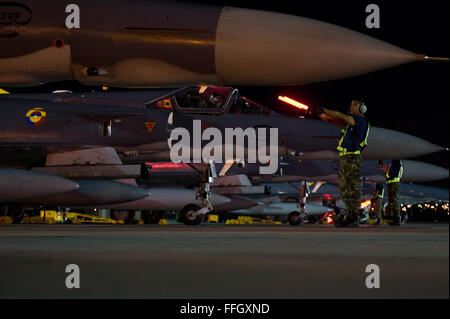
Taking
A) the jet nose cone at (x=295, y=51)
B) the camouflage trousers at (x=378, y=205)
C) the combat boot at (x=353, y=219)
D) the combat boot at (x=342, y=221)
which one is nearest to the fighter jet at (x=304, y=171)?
the camouflage trousers at (x=378, y=205)

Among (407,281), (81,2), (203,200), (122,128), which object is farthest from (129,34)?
(122,128)

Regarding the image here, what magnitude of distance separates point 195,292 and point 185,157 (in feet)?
36.5

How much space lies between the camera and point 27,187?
10.3 m

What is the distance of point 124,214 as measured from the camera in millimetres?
18203

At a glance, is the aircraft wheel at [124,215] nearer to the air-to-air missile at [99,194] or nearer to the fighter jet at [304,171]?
the fighter jet at [304,171]

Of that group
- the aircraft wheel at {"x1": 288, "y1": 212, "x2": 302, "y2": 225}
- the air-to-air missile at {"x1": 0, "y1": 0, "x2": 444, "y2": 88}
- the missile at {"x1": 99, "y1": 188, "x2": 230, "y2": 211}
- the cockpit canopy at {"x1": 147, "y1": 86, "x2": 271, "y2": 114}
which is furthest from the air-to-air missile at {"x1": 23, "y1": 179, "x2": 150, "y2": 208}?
the air-to-air missile at {"x1": 0, "y1": 0, "x2": 444, "y2": 88}

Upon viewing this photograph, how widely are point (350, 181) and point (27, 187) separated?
5142mm

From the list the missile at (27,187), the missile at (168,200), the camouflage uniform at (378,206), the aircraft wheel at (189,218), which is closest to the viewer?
the missile at (27,187)

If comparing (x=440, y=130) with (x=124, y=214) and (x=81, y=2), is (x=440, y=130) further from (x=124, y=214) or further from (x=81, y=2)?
(x=81, y=2)

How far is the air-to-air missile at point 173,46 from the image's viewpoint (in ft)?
14.3

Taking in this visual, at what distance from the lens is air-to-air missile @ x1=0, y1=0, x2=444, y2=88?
4.35 metres

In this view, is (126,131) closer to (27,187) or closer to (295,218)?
(27,187)

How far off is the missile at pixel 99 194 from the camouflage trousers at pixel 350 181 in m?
5.84

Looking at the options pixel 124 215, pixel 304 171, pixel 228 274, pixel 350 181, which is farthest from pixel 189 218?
pixel 228 274
